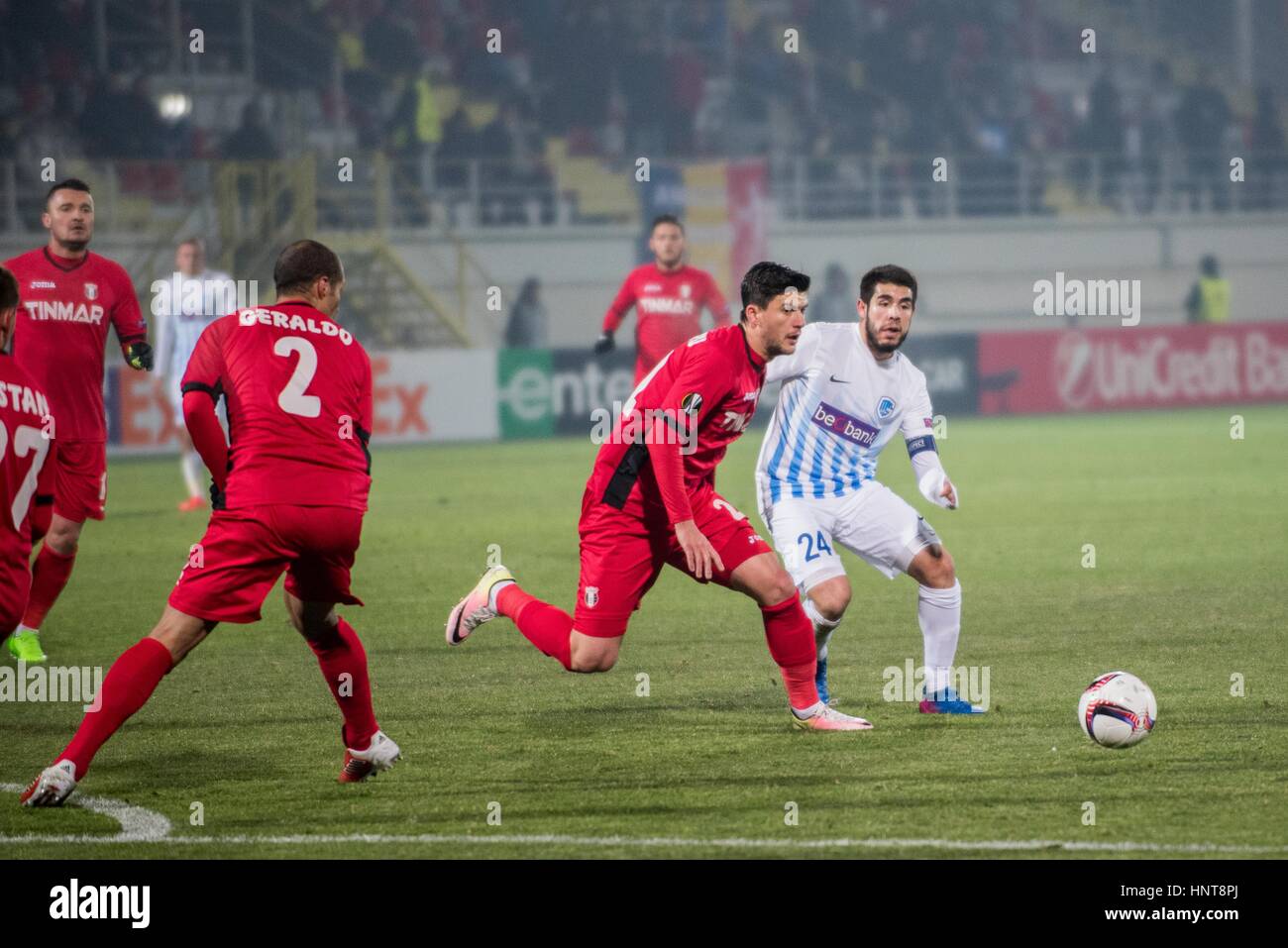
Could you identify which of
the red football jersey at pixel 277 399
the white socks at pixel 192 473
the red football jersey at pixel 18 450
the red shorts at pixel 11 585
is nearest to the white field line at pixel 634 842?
Answer: the red shorts at pixel 11 585

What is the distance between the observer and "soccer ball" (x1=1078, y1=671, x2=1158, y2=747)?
5883 mm

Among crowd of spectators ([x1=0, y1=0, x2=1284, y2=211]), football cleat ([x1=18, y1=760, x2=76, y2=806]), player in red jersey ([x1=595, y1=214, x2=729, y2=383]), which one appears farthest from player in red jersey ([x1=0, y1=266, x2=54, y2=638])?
crowd of spectators ([x1=0, y1=0, x2=1284, y2=211])

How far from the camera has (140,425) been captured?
20.9 meters

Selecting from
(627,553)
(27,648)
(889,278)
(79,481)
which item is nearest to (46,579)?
(27,648)

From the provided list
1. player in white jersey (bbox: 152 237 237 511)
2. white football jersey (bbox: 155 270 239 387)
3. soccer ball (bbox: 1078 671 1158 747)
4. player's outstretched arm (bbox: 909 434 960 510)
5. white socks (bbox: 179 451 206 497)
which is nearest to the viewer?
soccer ball (bbox: 1078 671 1158 747)

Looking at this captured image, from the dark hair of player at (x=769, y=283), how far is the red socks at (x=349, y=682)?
1883 millimetres

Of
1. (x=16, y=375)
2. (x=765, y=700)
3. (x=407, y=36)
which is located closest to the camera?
(x=16, y=375)

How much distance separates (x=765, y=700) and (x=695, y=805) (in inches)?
71.3

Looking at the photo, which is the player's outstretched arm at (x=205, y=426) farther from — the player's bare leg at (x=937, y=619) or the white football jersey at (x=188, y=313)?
the white football jersey at (x=188, y=313)

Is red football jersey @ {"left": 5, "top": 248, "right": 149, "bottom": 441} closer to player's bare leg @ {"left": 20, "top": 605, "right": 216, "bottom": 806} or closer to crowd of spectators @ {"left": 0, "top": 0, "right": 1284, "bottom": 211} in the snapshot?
player's bare leg @ {"left": 20, "top": 605, "right": 216, "bottom": 806}

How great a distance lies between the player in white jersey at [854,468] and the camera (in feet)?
22.6

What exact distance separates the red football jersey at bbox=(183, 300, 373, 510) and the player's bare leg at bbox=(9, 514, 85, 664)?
3074 millimetres
